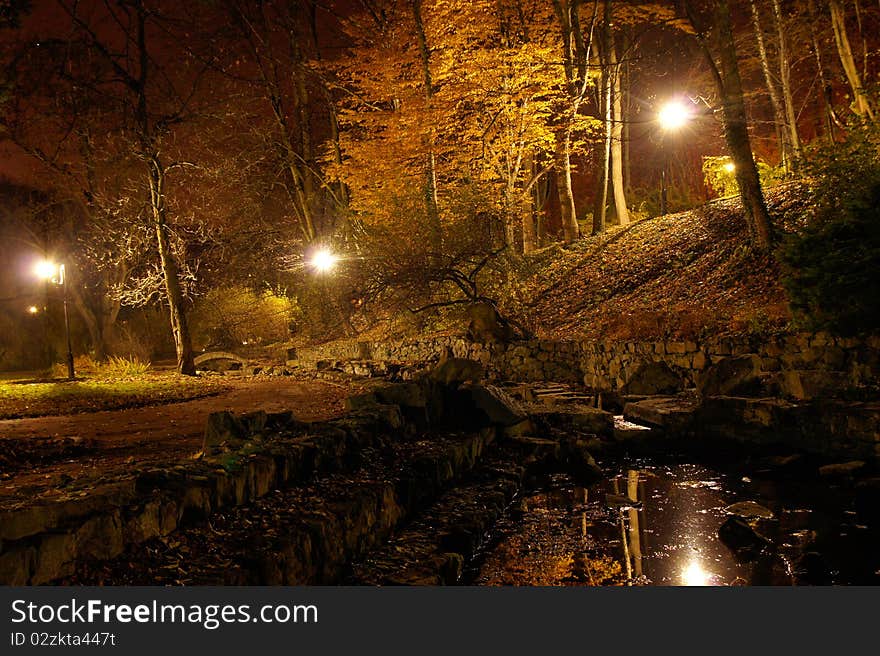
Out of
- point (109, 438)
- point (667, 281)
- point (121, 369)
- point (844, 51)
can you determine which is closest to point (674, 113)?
point (844, 51)

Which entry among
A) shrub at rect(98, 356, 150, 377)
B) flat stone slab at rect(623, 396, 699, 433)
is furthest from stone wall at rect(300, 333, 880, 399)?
shrub at rect(98, 356, 150, 377)

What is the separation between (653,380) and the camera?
13.3 metres

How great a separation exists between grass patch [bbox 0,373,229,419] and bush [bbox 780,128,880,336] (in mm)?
10303

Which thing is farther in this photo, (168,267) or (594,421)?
(168,267)

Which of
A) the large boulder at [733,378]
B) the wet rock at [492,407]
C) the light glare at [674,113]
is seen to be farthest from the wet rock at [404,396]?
the light glare at [674,113]

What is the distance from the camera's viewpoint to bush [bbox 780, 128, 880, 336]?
9562 millimetres

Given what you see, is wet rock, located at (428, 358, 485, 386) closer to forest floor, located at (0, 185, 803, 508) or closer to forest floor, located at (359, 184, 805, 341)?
forest floor, located at (0, 185, 803, 508)

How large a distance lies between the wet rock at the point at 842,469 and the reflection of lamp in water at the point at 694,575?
3.38 meters

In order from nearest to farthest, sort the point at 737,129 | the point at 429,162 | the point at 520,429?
the point at 520,429, the point at 737,129, the point at 429,162

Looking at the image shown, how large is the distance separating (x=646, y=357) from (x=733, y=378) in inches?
94.9

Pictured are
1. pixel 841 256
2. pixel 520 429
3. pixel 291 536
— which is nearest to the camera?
pixel 291 536

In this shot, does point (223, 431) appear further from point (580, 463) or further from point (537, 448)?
point (580, 463)

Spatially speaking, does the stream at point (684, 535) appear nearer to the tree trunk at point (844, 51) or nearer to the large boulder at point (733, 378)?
the large boulder at point (733, 378)

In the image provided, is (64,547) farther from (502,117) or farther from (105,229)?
(105,229)
